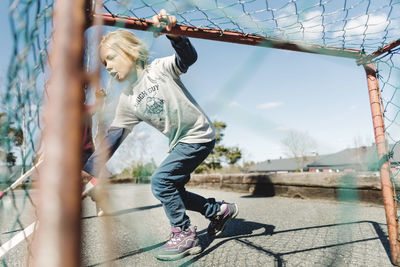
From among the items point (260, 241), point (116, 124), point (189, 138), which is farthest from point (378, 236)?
point (116, 124)

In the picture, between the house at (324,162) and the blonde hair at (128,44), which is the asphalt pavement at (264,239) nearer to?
the blonde hair at (128,44)

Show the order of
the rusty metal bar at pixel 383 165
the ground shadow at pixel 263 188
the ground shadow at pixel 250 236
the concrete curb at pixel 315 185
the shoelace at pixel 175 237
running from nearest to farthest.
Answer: the rusty metal bar at pixel 383 165, the ground shadow at pixel 250 236, the shoelace at pixel 175 237, the concrete curb at pixel 315 185, the ground shadow at pixel 263 188

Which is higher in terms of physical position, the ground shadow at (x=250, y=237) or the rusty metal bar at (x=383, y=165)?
the rusty metal bar at (x=383, y=165)

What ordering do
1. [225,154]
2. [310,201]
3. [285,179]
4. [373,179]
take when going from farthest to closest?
1. [225,154]
2. [285,179]
3. [310,201]
4. [373,179]

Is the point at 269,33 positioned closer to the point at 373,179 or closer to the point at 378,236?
the point at 378,236

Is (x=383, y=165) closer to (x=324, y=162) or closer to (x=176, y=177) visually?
(x=176, y=177)

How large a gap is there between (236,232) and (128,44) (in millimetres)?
1555

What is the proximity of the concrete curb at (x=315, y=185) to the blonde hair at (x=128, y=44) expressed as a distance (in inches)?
98.6

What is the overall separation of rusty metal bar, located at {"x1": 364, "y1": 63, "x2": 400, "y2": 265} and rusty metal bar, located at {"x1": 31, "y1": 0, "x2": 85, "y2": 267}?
5.16 feet

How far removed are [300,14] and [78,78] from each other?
4.95 feet

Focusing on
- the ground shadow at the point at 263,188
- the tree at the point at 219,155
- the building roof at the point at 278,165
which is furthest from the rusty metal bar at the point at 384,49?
A: the building roof at the point at 278,165

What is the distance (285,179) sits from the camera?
12.1 ft

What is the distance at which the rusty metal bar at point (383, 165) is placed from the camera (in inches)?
51.8

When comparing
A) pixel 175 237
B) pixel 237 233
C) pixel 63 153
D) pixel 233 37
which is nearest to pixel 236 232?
pixel 237 233
